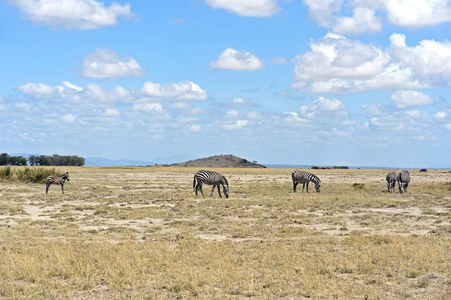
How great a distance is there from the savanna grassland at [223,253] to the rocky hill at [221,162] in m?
124

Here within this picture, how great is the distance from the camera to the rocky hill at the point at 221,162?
148725mm

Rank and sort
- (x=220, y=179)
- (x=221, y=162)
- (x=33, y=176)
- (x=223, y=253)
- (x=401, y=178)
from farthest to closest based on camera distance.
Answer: (x=221, y=162) → (x=33, y=176) → (x=401, y=178) → (x=220, y=179) → (x=223, y=253)

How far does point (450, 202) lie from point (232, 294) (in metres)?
23.6

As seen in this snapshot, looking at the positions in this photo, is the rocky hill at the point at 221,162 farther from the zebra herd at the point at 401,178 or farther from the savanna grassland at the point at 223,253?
the savanna grassland at the point at 223,253

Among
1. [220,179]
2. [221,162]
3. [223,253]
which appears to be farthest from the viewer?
[221,162]

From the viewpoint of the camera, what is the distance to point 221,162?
15512 centimetres

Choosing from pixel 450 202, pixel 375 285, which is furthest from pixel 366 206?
pixel 375 285

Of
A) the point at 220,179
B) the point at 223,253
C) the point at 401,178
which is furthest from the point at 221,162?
the point at 223,253

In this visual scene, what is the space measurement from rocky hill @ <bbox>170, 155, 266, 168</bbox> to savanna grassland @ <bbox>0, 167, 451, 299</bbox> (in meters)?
124

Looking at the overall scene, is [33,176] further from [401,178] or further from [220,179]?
[401,178]

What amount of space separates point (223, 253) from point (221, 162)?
465 feet

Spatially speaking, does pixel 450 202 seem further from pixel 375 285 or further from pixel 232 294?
pixel 232 294

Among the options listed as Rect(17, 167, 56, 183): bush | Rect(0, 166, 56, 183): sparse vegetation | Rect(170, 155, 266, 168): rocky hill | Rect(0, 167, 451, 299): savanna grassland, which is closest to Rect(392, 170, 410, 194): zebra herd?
Rect(0, 167, 451, 299): savanna grassland

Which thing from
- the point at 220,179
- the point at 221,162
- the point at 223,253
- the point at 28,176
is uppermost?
the point at 221,162
